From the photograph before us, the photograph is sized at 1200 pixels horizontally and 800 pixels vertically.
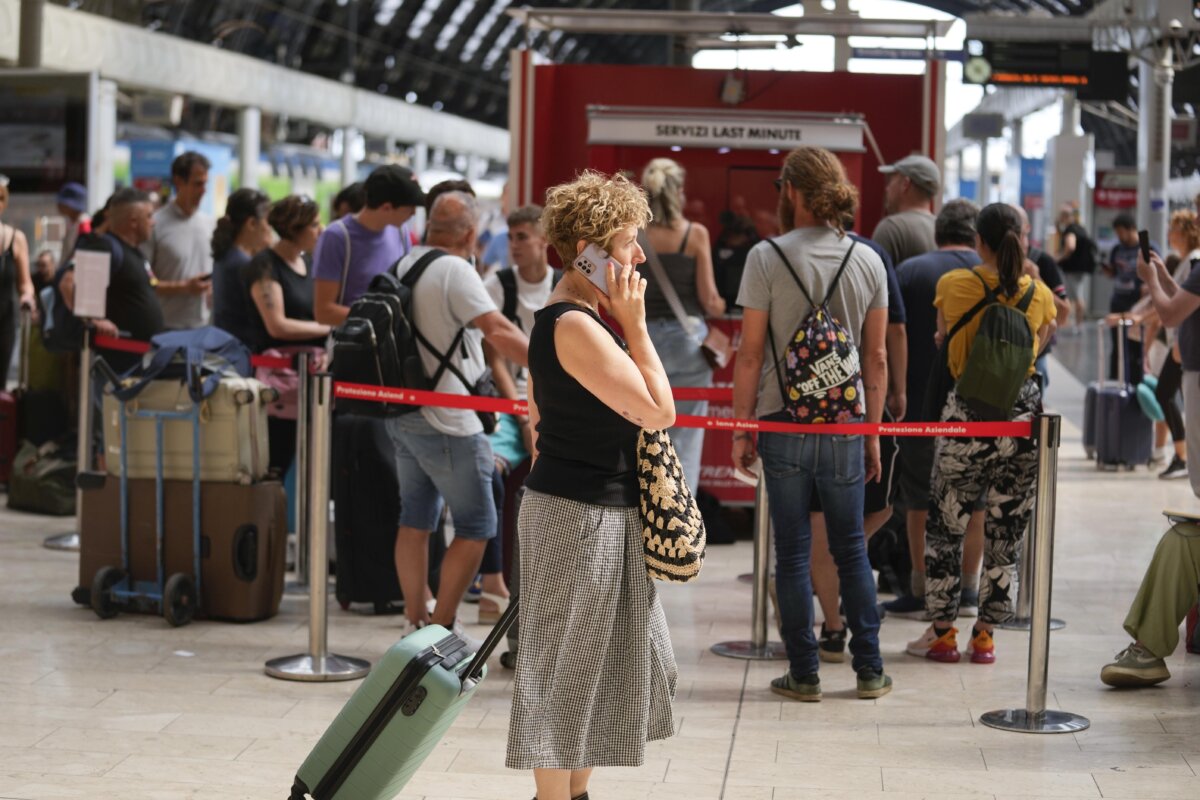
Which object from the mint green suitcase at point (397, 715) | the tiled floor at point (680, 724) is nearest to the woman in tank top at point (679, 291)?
the tiled floor at point (680, 724)

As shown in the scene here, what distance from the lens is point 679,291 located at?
22.9ft

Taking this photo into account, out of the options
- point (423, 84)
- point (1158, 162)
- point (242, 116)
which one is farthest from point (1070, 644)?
point (423, 84)

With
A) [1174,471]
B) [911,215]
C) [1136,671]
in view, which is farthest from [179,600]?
[1174,471]

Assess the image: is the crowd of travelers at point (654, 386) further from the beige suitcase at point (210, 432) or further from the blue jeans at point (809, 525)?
the beige suitcase at point (210, 432)

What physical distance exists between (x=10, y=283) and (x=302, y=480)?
3.44 m

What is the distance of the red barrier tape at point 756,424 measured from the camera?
191 inches

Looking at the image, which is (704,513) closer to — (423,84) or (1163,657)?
(1163,657)

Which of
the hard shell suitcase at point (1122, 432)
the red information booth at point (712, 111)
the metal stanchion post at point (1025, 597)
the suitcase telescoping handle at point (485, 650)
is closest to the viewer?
the suitcase telescoping handle at point (485, 650)

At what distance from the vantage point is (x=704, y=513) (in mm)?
7742

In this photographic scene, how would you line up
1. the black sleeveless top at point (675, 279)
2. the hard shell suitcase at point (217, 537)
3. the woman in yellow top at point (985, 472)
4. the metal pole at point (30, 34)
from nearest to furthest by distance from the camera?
the woman in yellow top at point (985, 472) → the hard shell suitcase at point (217, 537) → the black sleeveless top at point (675, 279) → the metal pole at point (30, 34)

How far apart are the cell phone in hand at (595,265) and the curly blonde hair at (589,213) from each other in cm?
2

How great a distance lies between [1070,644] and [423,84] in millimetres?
37780

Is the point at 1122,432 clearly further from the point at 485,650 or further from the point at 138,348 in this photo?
the point at 485,650

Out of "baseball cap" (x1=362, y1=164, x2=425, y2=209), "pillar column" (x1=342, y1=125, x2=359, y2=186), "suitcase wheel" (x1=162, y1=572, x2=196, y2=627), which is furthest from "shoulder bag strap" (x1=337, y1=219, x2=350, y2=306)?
Result: "pillar column" (x1=342, y1=125, x2=359, y2=186)
